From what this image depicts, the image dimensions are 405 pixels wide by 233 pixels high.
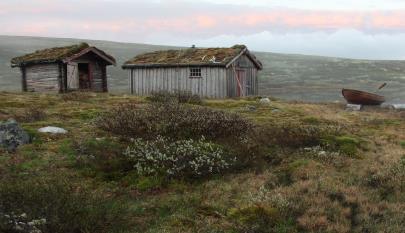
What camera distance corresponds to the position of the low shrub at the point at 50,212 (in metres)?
6.80

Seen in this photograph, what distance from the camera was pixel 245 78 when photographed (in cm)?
3406

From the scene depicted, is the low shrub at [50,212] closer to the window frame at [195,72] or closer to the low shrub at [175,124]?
the low shrub at [175,124]

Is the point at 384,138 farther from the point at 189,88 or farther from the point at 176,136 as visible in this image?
the point at 189,88

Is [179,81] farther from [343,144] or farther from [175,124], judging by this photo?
[175,124]

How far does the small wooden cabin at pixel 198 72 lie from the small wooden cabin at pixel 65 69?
233 cm

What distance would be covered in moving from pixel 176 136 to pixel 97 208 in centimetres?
519

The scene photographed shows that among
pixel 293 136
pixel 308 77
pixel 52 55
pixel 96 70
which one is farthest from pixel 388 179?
pixel 308 77

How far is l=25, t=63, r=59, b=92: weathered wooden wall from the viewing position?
30.8 m

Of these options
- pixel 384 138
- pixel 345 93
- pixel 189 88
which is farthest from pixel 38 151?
pixel 345 93

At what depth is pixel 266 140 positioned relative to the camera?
13.7 metres

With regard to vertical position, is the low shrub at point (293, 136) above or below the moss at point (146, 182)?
above

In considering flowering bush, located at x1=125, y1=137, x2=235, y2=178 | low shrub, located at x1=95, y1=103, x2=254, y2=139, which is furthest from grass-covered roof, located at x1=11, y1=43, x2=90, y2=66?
flowering bush, located at x1=125, y1=137, x2=235, y2=178

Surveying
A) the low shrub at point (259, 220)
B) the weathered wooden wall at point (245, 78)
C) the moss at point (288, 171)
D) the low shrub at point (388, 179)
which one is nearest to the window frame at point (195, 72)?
the weathered wooden wall at point (245, 78)

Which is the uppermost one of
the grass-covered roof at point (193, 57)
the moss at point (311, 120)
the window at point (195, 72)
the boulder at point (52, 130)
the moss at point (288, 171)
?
the grass-covered roof at point (193, 57)
